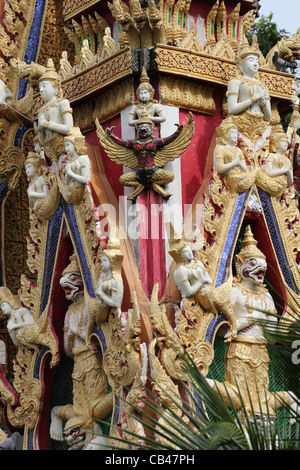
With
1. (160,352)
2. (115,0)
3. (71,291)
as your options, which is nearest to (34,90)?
(115,0)

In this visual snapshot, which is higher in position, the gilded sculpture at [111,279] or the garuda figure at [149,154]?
the garuda figure at [149,154]

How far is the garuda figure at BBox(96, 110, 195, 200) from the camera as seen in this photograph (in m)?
11.1

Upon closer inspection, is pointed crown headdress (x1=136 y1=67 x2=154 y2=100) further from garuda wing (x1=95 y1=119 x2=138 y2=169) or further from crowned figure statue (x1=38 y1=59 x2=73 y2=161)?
crowned figure statue (x1=38 y1=59 x2=73 y2=161)

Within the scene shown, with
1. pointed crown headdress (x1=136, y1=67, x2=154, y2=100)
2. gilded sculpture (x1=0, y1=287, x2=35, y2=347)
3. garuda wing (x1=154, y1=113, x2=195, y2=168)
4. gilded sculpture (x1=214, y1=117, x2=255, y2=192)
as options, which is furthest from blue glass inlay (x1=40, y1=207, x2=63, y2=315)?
gilded sculpture (x1=214, y1=117, x2=255, y2=192)

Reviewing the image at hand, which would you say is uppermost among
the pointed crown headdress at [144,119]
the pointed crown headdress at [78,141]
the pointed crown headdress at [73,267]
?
the pointed crown headdress at [144,119]

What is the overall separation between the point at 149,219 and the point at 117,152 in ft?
2.07

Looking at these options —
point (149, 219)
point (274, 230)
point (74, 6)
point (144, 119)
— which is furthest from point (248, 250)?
point (74, 6)

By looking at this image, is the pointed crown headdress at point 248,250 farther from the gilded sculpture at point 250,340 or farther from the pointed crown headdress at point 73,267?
the pointed crown headdress at point 73,267

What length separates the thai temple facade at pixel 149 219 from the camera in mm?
10719

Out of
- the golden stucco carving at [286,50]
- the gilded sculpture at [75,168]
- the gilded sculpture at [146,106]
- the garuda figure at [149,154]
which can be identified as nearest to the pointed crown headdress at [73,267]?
the gilded sculpture at [75,168]

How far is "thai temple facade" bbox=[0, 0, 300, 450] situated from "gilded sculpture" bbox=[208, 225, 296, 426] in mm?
14

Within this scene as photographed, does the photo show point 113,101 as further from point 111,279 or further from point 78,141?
point 111,279

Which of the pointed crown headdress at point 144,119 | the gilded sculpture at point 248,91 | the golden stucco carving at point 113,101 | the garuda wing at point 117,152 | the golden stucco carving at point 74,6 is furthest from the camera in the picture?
the golden stucco carving at point 74,6
